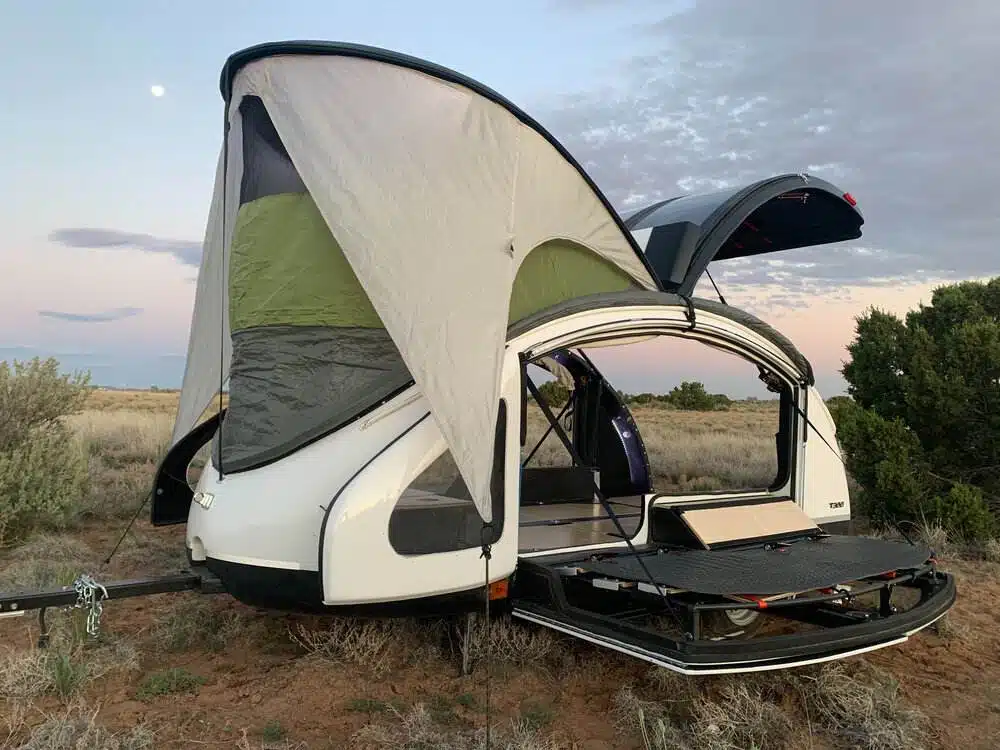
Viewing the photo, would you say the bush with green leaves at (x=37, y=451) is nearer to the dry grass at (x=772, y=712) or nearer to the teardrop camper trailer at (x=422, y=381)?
the teardrop camper trailer at (x=422, y=381)

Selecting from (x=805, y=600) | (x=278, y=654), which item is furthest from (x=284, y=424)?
(x=805, y=600)

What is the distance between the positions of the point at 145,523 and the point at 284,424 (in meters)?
5.54

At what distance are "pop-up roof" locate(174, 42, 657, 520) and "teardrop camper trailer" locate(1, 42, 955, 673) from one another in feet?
0.05

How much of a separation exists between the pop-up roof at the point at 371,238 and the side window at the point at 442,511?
18.8 inches

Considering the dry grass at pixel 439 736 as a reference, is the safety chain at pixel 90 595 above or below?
above

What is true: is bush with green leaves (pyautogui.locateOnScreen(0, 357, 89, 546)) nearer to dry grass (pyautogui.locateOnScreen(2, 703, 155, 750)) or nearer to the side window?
dry grass (pyautogui.locateOnScreen(2, 703, 155, 750))

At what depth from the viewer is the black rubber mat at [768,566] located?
452 cm

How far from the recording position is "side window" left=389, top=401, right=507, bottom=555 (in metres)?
4.48

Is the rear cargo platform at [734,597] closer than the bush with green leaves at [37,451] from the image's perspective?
Yes

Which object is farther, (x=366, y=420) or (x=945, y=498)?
(x=945, y=498)

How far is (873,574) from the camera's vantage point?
4.79m

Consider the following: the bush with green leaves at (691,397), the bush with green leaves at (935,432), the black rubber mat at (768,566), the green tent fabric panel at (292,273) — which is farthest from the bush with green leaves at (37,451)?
the bush with green leaves at (691,397)

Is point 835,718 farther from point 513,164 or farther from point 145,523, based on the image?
point 145,523

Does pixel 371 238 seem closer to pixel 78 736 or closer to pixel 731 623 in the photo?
pixel 78 736
